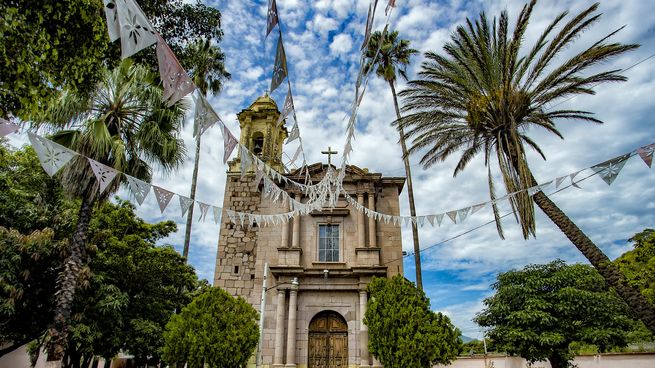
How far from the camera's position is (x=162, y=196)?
711 centimetres

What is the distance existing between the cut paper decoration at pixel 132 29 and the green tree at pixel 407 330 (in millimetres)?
10790

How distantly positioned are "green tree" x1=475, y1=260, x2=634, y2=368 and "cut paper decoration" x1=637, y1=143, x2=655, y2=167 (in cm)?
954

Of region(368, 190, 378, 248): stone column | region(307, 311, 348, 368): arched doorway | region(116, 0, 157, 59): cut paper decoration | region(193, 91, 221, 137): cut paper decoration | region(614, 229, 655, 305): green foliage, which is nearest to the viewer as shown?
region(116, 0, 157, 59): cut paper decoration

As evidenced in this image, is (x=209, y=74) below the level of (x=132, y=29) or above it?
above

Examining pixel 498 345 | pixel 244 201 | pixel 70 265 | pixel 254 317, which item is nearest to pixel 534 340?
pixel 498 345

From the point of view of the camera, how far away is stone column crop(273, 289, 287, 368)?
Result: 14938 millimetres

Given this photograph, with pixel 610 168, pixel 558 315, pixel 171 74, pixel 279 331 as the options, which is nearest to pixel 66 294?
pixel 171 74

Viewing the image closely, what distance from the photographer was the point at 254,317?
43.7 ft

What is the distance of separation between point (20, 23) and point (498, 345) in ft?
56.4

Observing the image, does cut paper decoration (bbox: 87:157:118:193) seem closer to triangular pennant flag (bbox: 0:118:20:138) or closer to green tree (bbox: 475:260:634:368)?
triangular pennant flag (bbox: 0:118:20:138)

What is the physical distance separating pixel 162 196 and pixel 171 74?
3.28 m

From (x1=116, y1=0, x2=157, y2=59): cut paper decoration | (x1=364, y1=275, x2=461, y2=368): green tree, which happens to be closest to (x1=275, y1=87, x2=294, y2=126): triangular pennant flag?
(x1=116, y1=0, x2=157, y2=59): cut paper decoration

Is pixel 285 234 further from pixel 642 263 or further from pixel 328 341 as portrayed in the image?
pixel 642 263

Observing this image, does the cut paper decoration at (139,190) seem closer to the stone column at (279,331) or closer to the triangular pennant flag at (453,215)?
the triangular pennant flag at (453,215)
